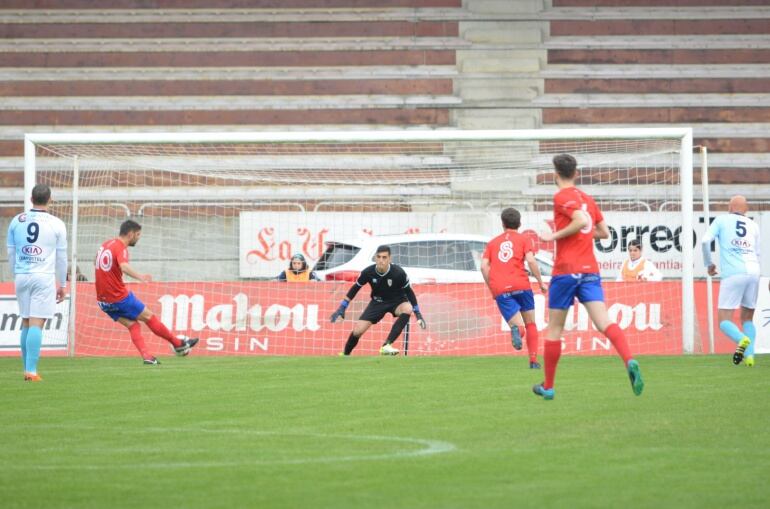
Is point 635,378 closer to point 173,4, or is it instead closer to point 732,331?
point 732,331

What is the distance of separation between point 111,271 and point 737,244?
7.85m

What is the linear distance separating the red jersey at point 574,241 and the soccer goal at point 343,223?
8740 mm

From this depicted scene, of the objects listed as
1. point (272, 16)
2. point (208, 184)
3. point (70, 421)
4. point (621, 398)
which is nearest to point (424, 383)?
point (621, 398)

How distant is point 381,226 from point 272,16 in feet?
26.4

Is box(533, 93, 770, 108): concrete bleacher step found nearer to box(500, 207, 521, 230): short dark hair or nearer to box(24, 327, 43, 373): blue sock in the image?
box(500, 207, 521, 230): short dark hair

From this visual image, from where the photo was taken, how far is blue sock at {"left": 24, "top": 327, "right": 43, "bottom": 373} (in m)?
13.1

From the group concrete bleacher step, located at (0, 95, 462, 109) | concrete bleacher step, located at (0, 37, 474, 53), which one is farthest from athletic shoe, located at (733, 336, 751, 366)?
concrete bleacher step, located at (0, 37, 474, 53)

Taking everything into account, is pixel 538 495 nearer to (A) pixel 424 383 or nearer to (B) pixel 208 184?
(A) pixel 424 383

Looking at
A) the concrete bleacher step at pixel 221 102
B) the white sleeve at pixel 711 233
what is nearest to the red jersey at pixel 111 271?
the white sleeve at pixel 711 233

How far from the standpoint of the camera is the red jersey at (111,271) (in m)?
16.0

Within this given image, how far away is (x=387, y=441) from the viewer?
7863 millimetres

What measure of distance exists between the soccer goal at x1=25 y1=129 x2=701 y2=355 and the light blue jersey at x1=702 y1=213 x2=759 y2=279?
330cm

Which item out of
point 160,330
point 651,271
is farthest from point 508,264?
point 651,271

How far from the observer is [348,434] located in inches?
325
